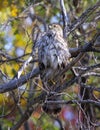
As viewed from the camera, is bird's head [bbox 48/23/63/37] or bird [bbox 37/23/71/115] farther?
bird's head [bbox 48/23/63/37]

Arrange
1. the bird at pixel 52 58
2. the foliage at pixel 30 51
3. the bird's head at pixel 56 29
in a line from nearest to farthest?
the bird at pixel 52 58, the foliage at pixel 30 51, the bird's head at pixel 56 29

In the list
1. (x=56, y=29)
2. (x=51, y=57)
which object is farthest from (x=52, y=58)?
(x=56, y=29)

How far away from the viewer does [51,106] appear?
541cm

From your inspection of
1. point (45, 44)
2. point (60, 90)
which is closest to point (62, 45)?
point (45, 44)

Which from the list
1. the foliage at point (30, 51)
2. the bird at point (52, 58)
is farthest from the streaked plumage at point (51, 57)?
the foliage at point (30, 51)

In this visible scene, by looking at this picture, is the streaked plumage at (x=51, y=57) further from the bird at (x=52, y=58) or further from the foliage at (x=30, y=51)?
the foliage at (x=30, y=51)

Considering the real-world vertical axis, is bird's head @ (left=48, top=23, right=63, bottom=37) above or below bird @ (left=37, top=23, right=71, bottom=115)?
above

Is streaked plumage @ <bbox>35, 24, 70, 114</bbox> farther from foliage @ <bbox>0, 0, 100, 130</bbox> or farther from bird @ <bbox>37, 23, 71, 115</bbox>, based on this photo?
foliage @ <bbox>0, 0, 100, 130</bbox>

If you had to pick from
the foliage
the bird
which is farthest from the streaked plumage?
the foliage

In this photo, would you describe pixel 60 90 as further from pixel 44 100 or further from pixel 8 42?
pixel 8 42

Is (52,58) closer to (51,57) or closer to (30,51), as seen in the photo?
(51,57)

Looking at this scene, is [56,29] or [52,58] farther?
[56,29]

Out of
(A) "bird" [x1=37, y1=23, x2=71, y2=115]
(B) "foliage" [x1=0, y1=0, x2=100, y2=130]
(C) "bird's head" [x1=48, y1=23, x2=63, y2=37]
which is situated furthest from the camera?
(C) "bird's head" [x1=48, y1=23, x2=63, y2=37]

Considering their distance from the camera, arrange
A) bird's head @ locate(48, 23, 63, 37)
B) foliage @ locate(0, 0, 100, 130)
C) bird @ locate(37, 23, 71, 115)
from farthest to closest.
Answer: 1. bird's head @ locate(48, 23, 63, 37)
2. foliage @ locate(0, 0, 100, 130)
3. bird @ locate(37, 23, 71, 115)
